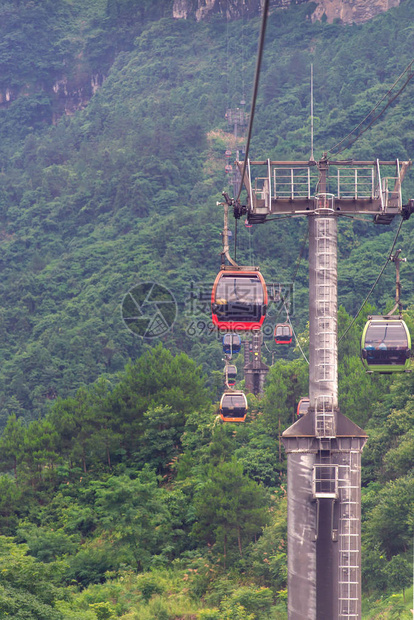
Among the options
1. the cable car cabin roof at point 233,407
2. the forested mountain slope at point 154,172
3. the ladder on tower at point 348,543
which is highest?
the forested mountain slope at point 154,172

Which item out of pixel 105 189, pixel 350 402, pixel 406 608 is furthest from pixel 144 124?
pixel 406 608

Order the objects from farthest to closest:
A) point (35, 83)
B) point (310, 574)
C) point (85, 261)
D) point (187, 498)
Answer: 1. point (35, 83)
2. point (85, 261)
3. point (187, 498)
4. point (310, 574)

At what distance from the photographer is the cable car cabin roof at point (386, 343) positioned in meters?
21.9

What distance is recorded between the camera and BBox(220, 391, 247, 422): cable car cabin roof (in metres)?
34.5

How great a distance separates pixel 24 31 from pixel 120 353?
122275 millimetres

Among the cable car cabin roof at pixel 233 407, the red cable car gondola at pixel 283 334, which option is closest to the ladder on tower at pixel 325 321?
the cable car cabin roof at pixel 233 407

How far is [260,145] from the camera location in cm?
12812

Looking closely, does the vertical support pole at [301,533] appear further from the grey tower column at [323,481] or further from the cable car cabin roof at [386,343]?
the cable car cabin roof at [386,343]

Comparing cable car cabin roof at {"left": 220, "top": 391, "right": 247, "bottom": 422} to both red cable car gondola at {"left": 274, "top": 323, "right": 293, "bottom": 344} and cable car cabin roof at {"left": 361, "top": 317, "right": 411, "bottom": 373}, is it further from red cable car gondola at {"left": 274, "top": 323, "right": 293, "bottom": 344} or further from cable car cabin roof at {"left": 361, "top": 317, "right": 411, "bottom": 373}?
cable car cabin roof at {"left": 361, "top": 317, "right": 411, "bottom": 373}

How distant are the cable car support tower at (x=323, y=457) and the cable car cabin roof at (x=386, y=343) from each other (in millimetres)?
1568

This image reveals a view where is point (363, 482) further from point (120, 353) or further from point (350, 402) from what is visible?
point (120, 353)

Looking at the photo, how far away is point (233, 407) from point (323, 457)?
45.8 ft

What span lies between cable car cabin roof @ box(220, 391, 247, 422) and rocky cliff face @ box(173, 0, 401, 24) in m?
134

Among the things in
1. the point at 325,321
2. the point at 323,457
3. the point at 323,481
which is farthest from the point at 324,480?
the point at 325,321
